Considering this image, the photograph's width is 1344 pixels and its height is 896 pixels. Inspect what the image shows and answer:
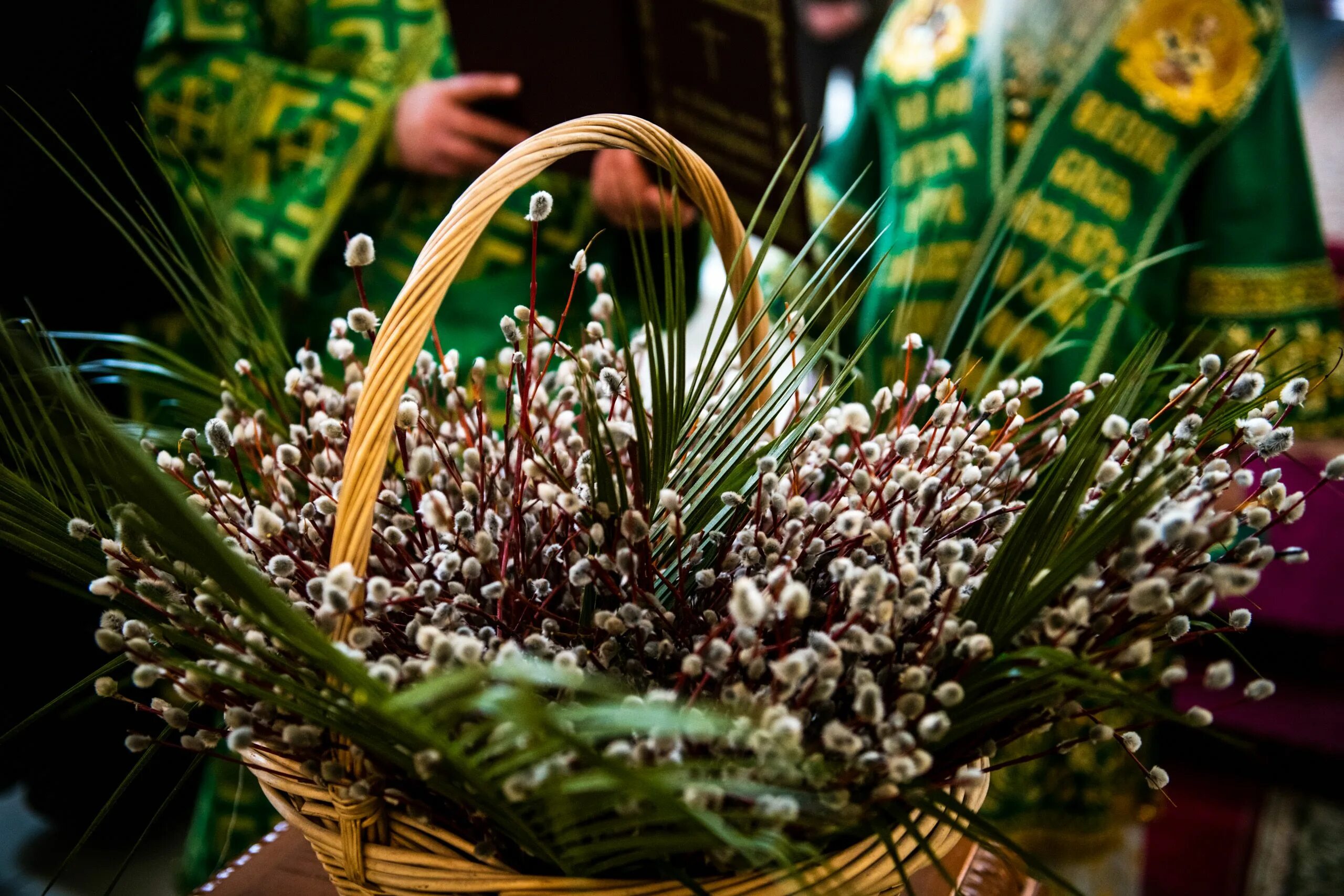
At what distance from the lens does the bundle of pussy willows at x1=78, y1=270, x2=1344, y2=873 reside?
29 cm

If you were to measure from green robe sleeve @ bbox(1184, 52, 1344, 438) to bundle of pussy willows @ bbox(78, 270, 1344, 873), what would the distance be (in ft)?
1.65

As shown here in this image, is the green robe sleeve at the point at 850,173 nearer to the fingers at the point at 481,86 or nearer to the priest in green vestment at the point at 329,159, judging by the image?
the priest in green vestment at the point at 329,159

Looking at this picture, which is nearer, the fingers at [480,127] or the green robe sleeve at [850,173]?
the fingers at [480,127]

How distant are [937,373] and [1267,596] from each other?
989 millimetres

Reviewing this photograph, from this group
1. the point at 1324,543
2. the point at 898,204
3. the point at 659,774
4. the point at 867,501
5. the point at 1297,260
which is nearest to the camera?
the point at 659,774

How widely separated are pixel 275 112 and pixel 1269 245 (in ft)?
2.83

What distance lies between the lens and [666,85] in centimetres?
71

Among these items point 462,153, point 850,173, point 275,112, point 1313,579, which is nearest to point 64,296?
point 275,112

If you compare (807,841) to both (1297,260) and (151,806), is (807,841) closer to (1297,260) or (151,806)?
(1297,260)

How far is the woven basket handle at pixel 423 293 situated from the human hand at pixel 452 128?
0.45 meters

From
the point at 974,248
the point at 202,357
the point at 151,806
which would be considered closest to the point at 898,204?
the point at 974,248

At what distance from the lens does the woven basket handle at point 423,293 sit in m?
0.33

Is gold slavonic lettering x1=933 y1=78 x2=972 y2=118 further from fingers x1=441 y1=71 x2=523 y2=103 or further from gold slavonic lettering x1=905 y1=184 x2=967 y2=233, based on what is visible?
fingers x1=441 y1=71 x2=523 y2=103

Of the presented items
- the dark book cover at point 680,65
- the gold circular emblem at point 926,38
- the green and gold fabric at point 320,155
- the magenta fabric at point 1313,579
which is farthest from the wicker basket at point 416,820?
the magenta fabric at point 1313,579
